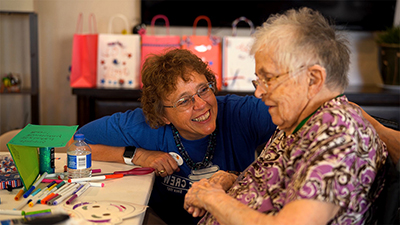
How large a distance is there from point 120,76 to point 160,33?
2.07 ft

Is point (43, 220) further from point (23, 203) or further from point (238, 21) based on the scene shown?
point (238, 21)

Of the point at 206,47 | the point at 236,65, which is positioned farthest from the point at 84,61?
the point at 236,65

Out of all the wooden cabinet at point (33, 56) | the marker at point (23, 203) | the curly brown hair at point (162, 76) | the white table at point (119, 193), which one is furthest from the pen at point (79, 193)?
the wooden cabinet at point (33, 56)

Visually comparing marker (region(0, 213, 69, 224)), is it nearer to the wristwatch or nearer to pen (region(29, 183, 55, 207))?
pen (region(29, 183, 55, 207))

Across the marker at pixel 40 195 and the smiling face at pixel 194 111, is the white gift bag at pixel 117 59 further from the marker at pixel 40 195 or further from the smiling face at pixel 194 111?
the marker at pixel 40 195

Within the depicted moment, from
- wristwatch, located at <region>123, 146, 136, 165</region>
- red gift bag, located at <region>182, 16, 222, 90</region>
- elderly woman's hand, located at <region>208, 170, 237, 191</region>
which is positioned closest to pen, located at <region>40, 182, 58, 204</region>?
wristwatch, located at <region>123, 146, 136, 165</region>

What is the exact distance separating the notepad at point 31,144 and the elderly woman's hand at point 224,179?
20.8 inches

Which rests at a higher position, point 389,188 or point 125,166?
point 389,188

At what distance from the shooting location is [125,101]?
10.5 feet

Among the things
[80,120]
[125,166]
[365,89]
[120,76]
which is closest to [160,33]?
[120,76]

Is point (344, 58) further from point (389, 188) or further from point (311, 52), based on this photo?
point (389, 188)

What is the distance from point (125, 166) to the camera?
1.62 m

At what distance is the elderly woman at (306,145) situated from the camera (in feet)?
2.92

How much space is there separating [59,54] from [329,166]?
A: 127 inches
